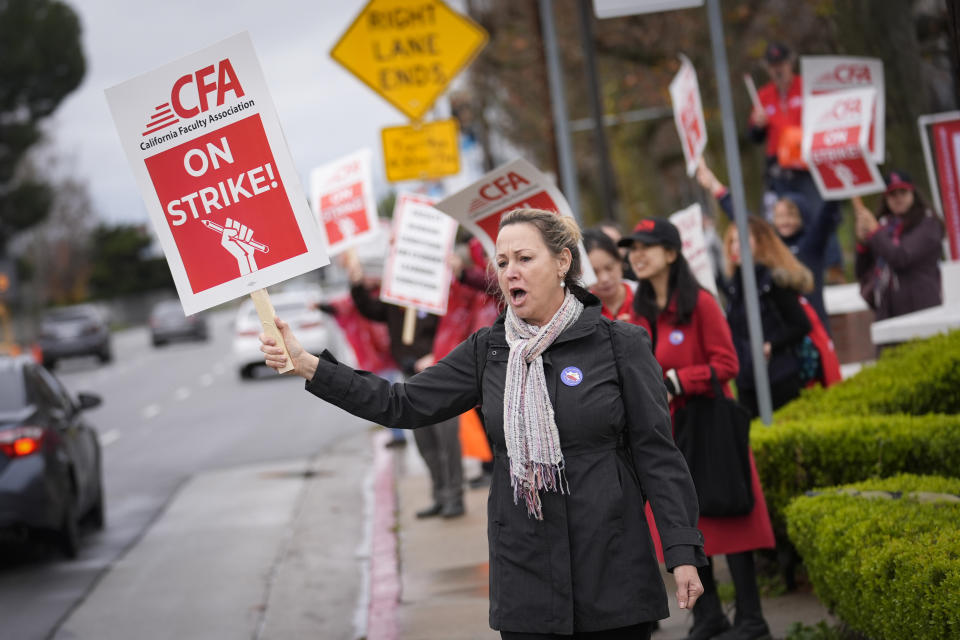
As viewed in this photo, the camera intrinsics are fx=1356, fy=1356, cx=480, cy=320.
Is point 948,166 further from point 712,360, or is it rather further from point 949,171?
point 712,360

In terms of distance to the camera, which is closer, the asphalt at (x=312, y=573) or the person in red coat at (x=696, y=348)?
the person in red coat at (x=696, y=348)

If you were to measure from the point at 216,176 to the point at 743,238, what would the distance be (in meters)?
→ 3.57

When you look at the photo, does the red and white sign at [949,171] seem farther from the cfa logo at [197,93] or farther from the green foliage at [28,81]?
the green foliage at [28,81]

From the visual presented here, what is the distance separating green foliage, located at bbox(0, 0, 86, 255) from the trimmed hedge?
204 ft

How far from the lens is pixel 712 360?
18.8 ft

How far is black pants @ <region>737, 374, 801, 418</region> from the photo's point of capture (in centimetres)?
762

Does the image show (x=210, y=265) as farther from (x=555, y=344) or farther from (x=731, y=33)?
(x=731, y=33)

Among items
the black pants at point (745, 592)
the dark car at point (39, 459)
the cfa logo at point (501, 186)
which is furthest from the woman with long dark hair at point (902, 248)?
the dark car at point (39, 459)

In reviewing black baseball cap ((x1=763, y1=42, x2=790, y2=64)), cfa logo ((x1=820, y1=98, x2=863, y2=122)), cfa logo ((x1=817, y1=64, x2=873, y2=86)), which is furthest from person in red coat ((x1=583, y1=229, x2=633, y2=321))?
black baseball cap ((x1=763, y1=42, x2=790, y2=64))

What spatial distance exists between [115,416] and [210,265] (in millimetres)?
19489

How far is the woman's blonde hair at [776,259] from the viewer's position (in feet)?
23.0

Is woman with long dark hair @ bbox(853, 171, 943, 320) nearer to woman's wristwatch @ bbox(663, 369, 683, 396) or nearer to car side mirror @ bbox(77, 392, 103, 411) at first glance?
woman's wristwatch @ bbox(663, 369, 683, 396)

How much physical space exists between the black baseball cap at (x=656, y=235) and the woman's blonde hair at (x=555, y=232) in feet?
5.50

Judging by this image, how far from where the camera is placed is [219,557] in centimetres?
1007
